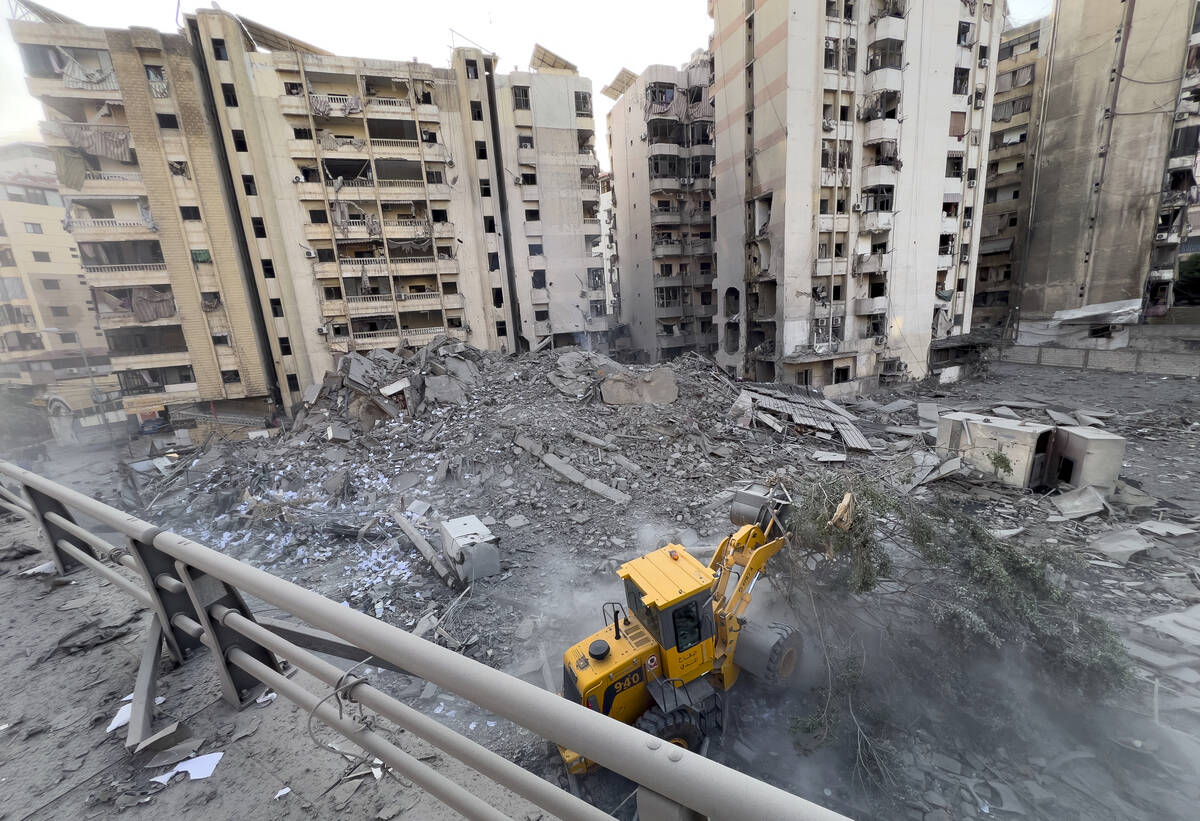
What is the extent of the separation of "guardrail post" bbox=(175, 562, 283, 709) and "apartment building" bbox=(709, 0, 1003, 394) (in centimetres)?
2368

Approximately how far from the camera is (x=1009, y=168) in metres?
30.8

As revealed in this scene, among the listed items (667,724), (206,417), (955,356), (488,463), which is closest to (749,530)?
(667,724)

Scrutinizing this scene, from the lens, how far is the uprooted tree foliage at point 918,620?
5055mm

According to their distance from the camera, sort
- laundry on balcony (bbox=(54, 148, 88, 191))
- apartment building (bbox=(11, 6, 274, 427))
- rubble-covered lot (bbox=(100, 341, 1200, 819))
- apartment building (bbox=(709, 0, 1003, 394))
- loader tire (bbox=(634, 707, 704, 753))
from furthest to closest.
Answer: apartment building (bbox=(709, 0, 1003, 394)) → apartment building (bbox=(11, 6, 274, 427)) → laundry on balcony (bbox=(54, 148, 88, 191)) → rubble-covered lot (bbox=(100, 341, 1200, 819)) → loader tire (bbox=(634, 707, 704, 753))

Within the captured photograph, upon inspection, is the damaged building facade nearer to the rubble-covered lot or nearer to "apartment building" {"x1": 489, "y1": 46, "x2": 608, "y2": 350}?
"apartment building" {"x1": 489, "y1": 46, "x2": 608, "y2": 350}

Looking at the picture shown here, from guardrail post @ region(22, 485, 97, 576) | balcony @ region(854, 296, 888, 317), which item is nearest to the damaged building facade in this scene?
balcony @ region(854, 296, 888, 317)

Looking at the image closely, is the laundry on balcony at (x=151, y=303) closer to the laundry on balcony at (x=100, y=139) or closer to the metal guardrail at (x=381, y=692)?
the laundry on balcony at (x=100, y=139)

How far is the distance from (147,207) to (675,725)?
1102 inches

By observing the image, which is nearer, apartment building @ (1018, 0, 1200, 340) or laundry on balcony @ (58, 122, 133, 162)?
laundry on balcony @ (58, 122, 133, 162)

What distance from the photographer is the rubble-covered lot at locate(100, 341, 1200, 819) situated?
4.81 meters

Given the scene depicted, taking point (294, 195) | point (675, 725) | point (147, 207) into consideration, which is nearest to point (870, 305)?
point (675, 725)

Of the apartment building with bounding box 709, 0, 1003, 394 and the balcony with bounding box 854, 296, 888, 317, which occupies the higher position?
the apartment building with bounding box 709, 0, 1003, 394

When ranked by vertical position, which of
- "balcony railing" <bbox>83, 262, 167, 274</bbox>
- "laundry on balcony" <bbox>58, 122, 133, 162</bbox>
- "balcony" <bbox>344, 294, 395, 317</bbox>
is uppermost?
"laundry on balcony" <bbox>58, 122, 133, 162</bbox>

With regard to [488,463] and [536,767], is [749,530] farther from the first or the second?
[488,463]
